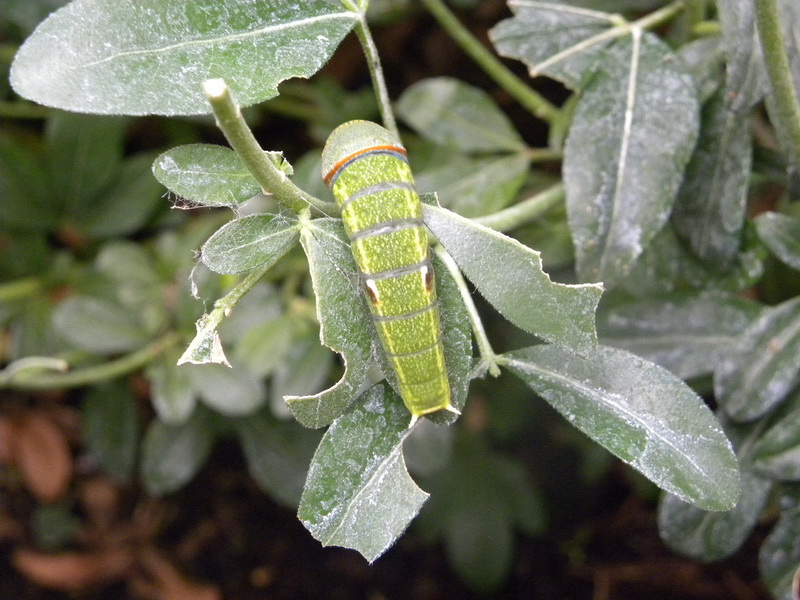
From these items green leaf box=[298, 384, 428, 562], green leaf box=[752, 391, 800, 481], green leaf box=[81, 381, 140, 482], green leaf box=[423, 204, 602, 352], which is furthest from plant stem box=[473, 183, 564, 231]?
green leaf box=[81, 381, 140, 482]

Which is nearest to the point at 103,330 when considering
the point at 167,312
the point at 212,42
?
the point at 167,312

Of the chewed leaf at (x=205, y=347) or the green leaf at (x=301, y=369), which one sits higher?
the chewed leaf at (x=205, y=347)

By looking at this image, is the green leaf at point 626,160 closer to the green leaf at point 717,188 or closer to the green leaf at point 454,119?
the green leaf at point 717,188

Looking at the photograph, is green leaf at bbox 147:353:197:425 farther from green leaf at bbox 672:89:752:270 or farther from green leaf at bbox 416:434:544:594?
green leaf at bbox 672:89:752:270

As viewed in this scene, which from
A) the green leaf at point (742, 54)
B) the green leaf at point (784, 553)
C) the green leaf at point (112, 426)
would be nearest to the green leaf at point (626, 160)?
the green leaf at point (742, 54)

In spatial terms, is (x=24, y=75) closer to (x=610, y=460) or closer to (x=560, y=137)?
(x=560, y=137)
